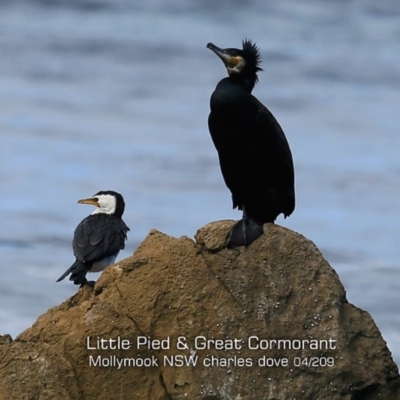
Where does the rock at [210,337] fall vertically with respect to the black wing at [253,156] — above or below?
below

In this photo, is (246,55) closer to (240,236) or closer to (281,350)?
(240,236)

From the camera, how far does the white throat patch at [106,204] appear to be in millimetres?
10547

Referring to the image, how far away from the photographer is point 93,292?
276 inches

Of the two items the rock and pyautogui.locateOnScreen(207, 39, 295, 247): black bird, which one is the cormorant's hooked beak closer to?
pyautogui.locateOnScreen(207, 39, 295, 247): black bird

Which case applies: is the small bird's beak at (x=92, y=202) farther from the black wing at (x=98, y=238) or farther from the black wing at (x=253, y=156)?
the black wing at (x=253, y=156)

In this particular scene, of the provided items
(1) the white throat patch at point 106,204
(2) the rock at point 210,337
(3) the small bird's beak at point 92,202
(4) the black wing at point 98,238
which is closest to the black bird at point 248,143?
(2) the rock at point 210,337

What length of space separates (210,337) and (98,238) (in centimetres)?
311

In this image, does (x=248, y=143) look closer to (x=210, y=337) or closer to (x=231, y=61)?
(x=231, y=61)

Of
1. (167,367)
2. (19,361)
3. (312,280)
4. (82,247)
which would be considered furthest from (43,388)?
(82,247)

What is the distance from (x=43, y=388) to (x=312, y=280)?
6.17 feet

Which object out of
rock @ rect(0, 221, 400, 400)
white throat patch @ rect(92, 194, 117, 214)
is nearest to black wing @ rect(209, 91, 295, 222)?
rock @ rect(0, 221, 400, 400)

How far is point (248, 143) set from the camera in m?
8.04

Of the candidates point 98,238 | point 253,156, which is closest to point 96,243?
point 98,238

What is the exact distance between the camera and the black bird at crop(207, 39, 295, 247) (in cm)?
793
